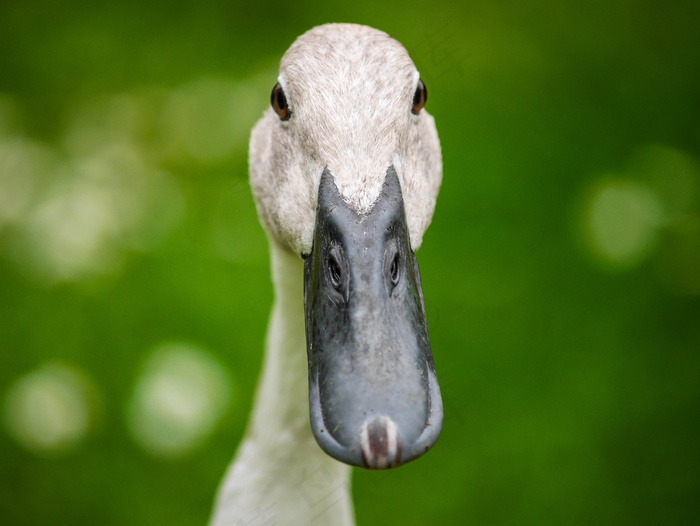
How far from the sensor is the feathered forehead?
1851 millimetres

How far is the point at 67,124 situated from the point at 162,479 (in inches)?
85.0

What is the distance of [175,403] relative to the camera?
381cm

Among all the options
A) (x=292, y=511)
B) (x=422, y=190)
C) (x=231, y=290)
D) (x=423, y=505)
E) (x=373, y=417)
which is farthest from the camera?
(x=231, y=290)

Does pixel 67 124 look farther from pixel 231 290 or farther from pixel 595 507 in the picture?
pixel 595 507

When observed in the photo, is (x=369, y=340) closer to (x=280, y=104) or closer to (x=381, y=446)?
(x=381, y=446)

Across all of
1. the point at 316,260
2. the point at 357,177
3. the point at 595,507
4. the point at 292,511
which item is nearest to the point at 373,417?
the point at 316,260

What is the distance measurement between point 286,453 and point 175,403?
1678 millimetres

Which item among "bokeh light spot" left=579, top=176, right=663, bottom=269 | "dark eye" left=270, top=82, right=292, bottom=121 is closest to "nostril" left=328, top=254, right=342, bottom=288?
"dark eye" left=270, top=82, right=292, bottom=121

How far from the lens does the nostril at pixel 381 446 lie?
4.70 ft

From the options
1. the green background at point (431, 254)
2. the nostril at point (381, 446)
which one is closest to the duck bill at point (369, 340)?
the nostril at point (381, 446)

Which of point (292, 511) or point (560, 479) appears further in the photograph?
point (560, 479)

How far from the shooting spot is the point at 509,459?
3979 millimetres

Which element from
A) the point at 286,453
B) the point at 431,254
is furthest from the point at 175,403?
the point at 286,453

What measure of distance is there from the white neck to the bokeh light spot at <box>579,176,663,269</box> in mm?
2588
